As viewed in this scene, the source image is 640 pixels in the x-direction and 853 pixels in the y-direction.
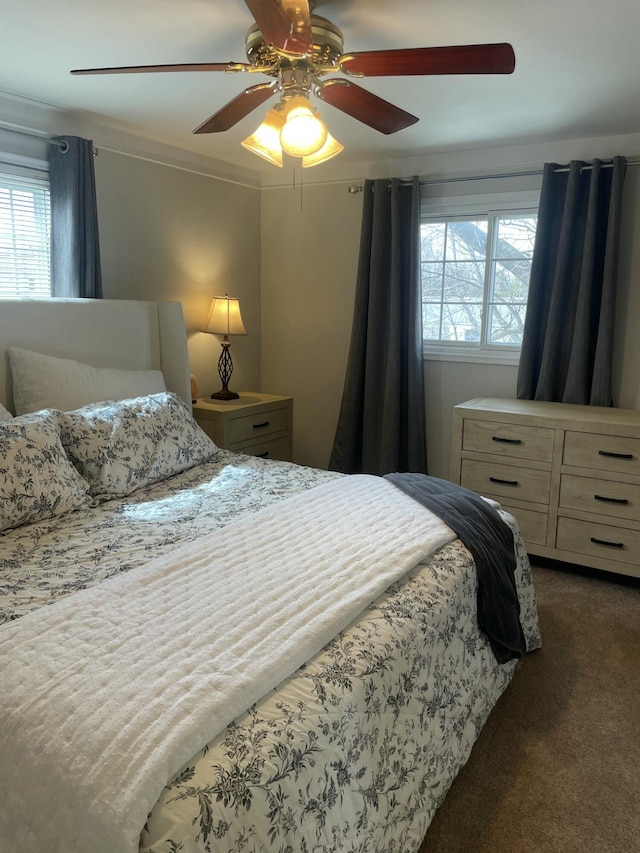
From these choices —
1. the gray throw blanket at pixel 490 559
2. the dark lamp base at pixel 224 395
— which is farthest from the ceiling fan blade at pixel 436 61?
the dark lamp base at pixel 224 395

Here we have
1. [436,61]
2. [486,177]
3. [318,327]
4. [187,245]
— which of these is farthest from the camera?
[318,327]

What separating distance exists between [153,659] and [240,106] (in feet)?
6.10

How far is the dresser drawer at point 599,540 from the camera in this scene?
9.78ft

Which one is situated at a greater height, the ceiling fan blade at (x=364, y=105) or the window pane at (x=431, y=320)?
the ceiling fan blade at (x=364, y=105)

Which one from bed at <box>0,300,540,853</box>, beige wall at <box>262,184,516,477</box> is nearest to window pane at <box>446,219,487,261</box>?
beige wall at <box>262,184,516,477</box>

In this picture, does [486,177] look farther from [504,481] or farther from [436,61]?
[436,61]

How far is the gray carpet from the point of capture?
1644 mm

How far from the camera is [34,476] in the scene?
2.03 metres

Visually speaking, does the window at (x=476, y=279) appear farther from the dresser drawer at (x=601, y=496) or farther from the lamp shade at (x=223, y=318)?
the lamp shade at (x=223, y=318)

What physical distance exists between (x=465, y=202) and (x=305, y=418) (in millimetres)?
1797

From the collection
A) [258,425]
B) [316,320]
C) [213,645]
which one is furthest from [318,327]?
[213,645]

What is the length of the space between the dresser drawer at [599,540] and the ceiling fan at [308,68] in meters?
2.06

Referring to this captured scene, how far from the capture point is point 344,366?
4.25 m

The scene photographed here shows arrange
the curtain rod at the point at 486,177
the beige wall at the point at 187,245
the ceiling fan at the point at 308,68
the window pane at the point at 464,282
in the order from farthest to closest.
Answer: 1. the window pane at the point at 464,282
2. the beige wall at the point at 187,245
3. the curtain rod at the point at 486,177
4. the ceiling fan at the point at 308,68
